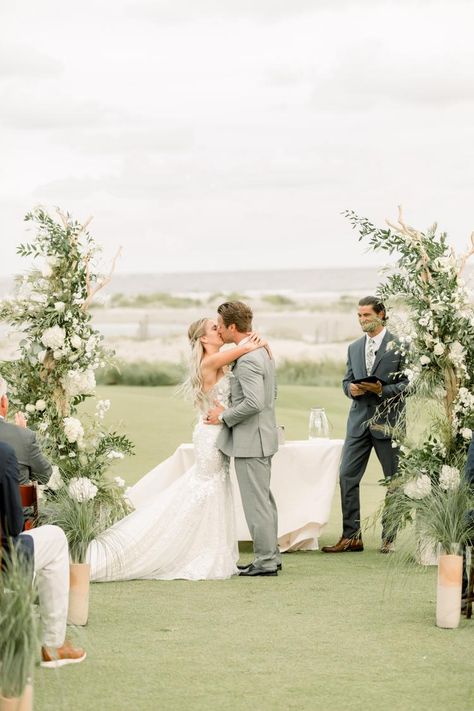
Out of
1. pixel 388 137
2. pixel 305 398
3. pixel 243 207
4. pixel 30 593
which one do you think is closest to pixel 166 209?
pixel 243 207

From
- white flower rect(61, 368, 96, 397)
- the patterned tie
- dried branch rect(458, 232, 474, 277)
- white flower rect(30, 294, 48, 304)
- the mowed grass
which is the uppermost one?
dried branch rect(458, 232, 474, 277)

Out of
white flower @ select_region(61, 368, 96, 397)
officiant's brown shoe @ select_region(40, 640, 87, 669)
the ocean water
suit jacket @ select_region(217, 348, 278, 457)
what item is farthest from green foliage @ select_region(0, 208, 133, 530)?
the ocean water

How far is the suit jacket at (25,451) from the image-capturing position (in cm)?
657

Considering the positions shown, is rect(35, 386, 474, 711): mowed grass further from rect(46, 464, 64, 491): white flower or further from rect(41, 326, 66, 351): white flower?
rect(41, 326, 66, 351): white flower

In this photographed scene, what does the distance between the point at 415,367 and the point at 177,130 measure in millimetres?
66269

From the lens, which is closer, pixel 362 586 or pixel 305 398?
pixel 362 586

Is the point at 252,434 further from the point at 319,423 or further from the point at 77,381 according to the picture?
the point at 77,381

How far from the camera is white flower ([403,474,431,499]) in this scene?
290 inches

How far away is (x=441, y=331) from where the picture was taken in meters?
7.64

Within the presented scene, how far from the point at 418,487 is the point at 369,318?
1978mm

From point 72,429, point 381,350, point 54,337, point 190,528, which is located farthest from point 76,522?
point 381,350

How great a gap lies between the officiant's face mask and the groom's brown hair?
1.07m

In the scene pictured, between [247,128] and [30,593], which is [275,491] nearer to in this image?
[30,593]

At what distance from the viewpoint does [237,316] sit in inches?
328
